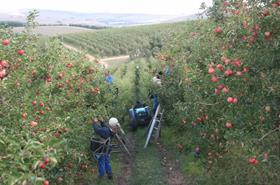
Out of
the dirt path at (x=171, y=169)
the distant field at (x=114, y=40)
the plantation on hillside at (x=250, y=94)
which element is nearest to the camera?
the plantation on hillside at (x=250, y=94)

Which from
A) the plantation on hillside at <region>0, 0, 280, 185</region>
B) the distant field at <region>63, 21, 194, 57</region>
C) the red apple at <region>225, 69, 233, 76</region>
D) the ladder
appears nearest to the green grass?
the plantation on hillside at <region>0, 0, 280, 185</region>

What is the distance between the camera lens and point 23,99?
7.30 m

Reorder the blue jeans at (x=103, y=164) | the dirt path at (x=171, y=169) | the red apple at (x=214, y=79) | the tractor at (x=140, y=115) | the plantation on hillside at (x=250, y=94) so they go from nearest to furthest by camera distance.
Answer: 1. the plantation on hillside at (x=250, y=94)
2. the red apple at (x=214, y=79)
3. the blue jeans at (x=103, y=164)
4. the dirt path at (x=171, y=169)
5. the tractor at (x=140, y=115)

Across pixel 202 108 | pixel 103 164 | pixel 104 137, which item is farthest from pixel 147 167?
pixel 202 108

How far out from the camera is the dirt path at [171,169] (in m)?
12.7

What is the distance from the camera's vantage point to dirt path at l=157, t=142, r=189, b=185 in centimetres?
1273

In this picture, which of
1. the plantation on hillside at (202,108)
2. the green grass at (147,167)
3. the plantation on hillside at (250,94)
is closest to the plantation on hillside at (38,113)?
the plantation on hillside at (202,108)

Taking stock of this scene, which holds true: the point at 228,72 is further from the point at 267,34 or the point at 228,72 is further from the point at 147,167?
the point at 147,167

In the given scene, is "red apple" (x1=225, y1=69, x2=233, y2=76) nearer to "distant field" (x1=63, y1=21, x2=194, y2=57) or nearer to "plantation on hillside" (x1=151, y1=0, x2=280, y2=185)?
"plantation on hillside" (x1=151, y1=0, x2=280, y2=185)

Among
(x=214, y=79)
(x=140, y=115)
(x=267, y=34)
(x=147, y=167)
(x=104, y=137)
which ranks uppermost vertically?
(x=267, y=34)

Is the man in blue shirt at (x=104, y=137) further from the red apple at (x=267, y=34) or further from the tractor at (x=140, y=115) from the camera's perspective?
the red apple at (x=267, y=34)

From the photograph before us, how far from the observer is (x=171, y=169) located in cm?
1388

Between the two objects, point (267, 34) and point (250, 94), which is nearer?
point (267, 34)

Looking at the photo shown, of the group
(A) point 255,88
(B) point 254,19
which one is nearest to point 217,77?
(A) point 255,88
